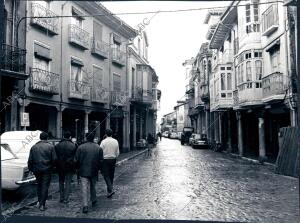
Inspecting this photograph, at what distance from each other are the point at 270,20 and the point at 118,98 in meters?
12.3

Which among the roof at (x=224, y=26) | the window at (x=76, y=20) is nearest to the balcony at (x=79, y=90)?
the window at (x=76, y=20)

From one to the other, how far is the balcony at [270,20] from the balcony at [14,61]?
478 inches

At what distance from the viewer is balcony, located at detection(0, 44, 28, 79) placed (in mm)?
14148

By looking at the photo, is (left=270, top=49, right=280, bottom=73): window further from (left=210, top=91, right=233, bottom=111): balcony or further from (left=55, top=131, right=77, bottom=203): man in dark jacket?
(left=55, top=131, right=77, bottom=203): man in dark jacket

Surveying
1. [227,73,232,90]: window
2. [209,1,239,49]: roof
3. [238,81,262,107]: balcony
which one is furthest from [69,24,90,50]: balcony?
[227,73,232,90]: window

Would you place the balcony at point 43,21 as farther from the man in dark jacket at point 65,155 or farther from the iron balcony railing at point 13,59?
the man in dark jacket at point 65,155

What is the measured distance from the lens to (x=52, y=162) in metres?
8.23

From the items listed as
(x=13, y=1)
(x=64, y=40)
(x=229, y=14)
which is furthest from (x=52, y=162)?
(x=229, y=14)

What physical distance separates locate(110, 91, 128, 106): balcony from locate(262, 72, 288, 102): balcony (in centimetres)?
1081

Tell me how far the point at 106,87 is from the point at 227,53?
10.2m

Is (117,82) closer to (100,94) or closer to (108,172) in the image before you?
(100,94)

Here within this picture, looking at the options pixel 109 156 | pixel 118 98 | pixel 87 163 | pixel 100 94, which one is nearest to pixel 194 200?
pixel 109 156

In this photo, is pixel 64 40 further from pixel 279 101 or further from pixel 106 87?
pixel 279 101

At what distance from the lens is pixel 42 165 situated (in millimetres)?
8039
